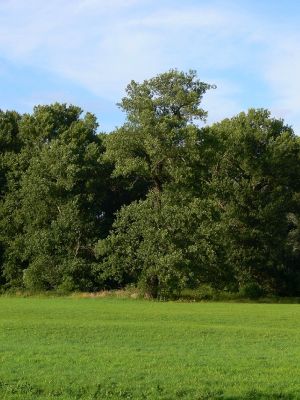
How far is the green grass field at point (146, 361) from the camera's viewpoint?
13578 millimetres

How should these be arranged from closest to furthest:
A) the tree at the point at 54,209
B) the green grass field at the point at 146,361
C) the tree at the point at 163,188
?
the green grass field at the point at 146,361, the tree at the point at 163,188, the tree at the point at 54,209

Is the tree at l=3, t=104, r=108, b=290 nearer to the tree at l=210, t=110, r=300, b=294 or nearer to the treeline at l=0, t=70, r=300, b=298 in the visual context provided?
the treeline at l=0, t=70, r=300, b=298

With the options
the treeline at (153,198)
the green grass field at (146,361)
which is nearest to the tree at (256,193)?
the treeline at (153,198)

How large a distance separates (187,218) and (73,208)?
45.1 feet

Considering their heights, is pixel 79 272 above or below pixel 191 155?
below

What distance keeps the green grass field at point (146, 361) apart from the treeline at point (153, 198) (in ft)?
90.0

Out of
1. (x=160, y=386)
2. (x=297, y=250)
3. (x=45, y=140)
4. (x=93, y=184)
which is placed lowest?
(x=160, y=386)

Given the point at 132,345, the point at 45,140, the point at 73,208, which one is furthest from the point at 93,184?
the point at 132,345

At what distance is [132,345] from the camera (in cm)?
2184

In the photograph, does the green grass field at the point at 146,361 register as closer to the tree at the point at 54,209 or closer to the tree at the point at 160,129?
the tree at the point at 160,129

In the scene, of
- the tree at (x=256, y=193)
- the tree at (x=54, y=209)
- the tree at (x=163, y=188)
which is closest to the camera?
the tree at (x=163, y=188)

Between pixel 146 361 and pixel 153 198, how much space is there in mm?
42614

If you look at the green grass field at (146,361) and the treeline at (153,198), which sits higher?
the treeline at (153,198)

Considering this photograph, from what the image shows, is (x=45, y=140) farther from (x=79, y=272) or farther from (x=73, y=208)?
(x=79, y=272)
